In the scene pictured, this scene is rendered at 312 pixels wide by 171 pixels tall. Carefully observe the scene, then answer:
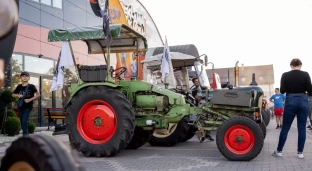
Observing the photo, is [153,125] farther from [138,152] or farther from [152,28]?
[152,28]

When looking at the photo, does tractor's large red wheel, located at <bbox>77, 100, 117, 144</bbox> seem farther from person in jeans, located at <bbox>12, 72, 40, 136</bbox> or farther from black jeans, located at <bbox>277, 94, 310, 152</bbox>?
black jeans, located at <bbox>277, 94, 310, 152</bbox>

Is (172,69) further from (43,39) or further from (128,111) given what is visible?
(43,39)

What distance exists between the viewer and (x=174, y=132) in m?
8.94

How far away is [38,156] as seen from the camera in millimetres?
1659

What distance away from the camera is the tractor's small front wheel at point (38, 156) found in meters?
1.62

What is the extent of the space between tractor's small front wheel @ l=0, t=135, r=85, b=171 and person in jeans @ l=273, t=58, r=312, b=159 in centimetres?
583

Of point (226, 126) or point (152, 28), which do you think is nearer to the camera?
point (226, 126)

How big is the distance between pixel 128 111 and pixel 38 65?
10.8 m

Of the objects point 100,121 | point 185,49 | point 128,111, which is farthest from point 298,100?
point 185,49

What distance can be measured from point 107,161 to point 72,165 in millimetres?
5192

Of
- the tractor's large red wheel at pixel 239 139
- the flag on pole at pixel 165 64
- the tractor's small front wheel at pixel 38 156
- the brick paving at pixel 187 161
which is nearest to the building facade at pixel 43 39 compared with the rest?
the flag on pole at pixel 165 64

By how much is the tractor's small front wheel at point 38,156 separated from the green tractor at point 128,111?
5.11m

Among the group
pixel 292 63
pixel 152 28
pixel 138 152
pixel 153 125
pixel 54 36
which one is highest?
pixel 152 28

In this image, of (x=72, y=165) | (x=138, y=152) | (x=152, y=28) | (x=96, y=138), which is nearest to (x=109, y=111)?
(x=96, y=138)
